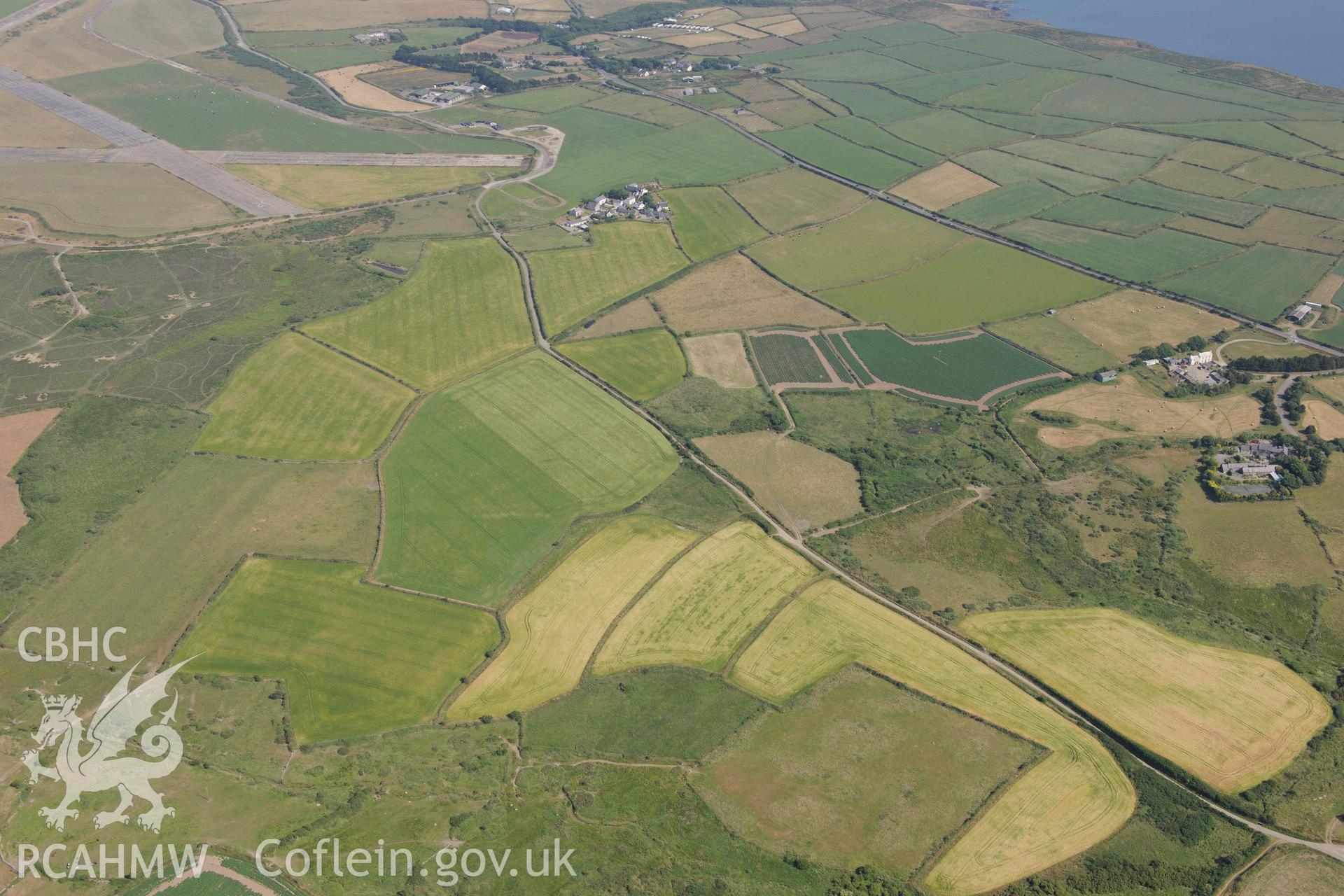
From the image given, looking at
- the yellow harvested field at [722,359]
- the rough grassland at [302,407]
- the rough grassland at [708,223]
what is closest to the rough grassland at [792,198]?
the rough grassland at [708,223]

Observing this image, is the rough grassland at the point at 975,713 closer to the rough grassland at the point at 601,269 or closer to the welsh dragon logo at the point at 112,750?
the welsh dragon logo at the point at 112,750

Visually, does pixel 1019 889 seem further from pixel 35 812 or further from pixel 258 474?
pixel 258 474

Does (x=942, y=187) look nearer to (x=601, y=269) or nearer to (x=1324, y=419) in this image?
(x=601, y=269)

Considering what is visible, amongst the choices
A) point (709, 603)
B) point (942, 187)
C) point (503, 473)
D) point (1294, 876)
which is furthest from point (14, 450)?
point (942, 187)

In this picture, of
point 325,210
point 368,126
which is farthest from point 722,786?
point 368,126

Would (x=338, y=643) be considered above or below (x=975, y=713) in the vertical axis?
below

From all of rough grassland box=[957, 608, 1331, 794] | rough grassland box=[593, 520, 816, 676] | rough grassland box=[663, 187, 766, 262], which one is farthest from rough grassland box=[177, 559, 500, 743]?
rough grassland box=[663, 187, 766, 262]
